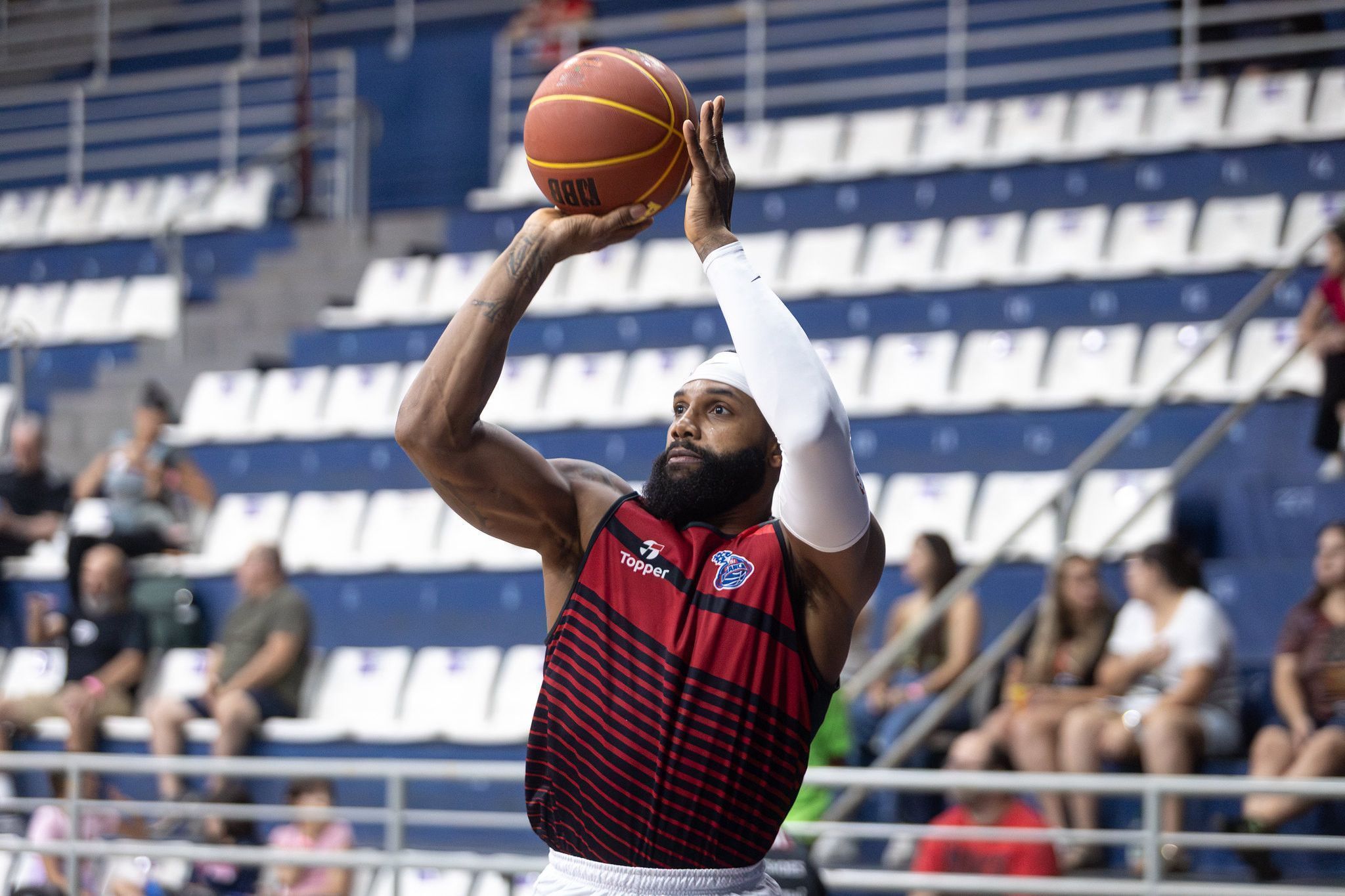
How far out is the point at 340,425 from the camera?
9.59 m

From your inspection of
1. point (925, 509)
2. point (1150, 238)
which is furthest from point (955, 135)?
point (925, 509)

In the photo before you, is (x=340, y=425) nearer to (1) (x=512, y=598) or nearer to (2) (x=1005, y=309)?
(1) (x=512, y=598)

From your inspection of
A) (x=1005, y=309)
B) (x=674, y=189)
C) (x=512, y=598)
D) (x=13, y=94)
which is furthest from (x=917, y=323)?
(x=13, y=94)

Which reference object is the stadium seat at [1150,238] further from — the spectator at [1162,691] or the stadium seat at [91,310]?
the stadium seat at [91,310]

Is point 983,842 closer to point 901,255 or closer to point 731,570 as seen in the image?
point 731,570

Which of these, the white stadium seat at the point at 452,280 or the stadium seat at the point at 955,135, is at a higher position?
the stadium seat at the point at 955,135

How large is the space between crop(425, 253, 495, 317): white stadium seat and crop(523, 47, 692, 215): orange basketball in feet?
23.2

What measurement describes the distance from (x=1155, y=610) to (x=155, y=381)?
7015 millimetres

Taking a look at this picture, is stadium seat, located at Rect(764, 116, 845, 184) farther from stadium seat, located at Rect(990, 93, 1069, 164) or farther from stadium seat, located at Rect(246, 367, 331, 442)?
stadium seat, located at Rect(246, 367, 331, 442)

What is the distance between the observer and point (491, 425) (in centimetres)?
294

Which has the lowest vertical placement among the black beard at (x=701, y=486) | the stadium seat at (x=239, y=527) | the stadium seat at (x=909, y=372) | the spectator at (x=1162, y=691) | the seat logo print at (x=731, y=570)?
the stadium seat at (x=239, y=527)

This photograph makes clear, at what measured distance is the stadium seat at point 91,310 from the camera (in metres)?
11.6

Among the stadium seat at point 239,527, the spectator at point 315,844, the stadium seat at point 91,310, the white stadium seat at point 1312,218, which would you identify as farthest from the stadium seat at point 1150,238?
the stadium seat at point 91,310

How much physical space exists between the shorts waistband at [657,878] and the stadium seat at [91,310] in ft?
31.3
